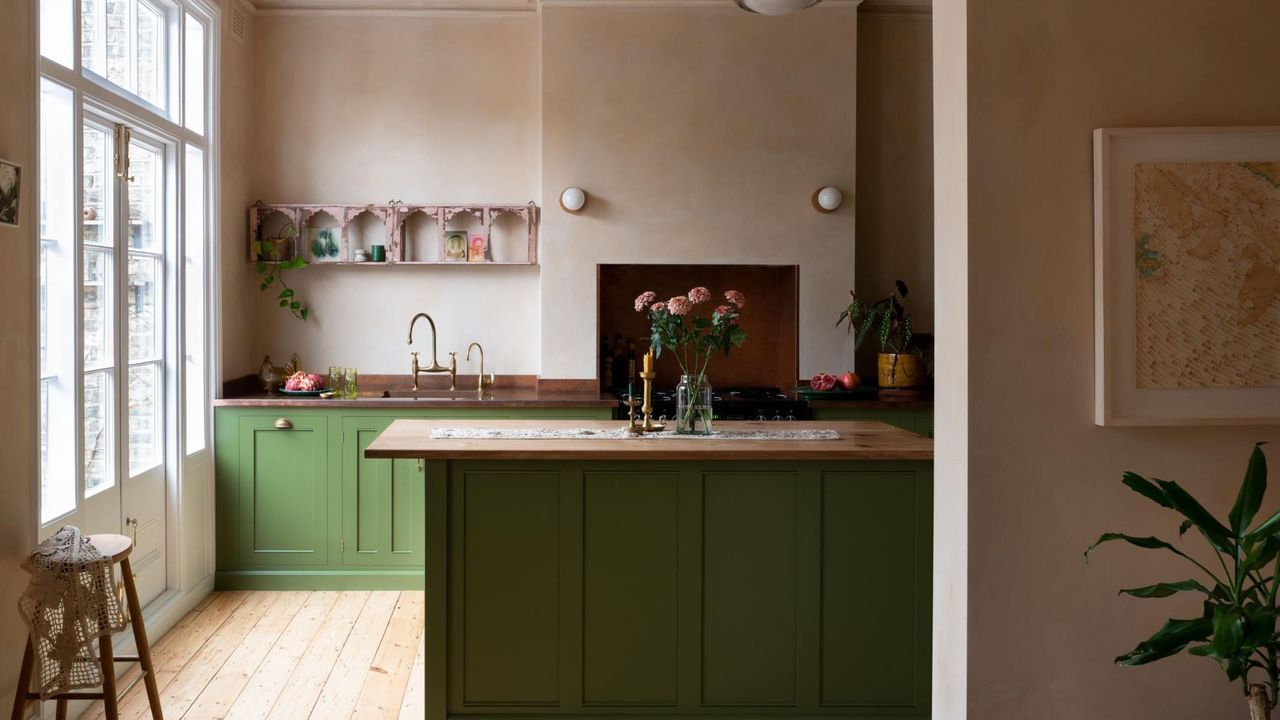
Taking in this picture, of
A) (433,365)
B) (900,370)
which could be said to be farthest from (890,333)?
(433,365)

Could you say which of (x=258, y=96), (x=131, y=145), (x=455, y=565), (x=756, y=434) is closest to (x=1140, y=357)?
(x=756, y=434)

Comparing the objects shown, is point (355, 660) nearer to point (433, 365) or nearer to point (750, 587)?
point (750, 587)

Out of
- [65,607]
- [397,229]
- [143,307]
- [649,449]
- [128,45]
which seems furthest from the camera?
[397,229]

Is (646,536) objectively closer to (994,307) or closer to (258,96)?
(994,307)

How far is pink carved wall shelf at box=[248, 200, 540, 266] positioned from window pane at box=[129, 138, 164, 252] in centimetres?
90

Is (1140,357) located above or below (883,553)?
above

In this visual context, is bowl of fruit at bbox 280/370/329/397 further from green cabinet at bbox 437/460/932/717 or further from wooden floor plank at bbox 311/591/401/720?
green cabinet at bbox 437/460/932/717

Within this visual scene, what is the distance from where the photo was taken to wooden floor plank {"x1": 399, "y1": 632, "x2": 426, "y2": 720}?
3404mm

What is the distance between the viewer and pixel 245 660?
3916 mm

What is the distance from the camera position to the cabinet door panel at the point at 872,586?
3.21 metres

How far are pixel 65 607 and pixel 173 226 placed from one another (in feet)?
6.95

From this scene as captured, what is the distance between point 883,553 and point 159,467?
10.3 ft

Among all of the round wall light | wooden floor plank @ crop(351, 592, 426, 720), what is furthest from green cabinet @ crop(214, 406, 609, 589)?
the round wall light

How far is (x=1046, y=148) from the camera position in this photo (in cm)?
203
